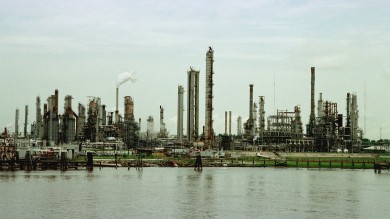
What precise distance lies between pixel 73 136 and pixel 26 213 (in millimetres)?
108100

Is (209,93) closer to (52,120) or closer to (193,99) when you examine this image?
(193,99)

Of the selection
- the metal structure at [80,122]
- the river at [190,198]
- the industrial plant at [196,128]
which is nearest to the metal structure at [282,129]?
the industrial plant at [196,128]

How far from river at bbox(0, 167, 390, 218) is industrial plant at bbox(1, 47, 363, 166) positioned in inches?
2507

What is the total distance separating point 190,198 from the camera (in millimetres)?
55719

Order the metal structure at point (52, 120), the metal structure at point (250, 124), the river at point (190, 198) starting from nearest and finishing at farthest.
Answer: the river at point (190, 198), the metal structure at point (52, 120), the metal structure at point (250, 124)

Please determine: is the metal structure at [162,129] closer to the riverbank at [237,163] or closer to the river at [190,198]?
the riverbank at [237,163]

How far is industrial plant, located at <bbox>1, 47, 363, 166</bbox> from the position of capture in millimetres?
145250

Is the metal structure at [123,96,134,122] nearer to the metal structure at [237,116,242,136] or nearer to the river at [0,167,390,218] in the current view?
the metal structure at [237,116,242,136]

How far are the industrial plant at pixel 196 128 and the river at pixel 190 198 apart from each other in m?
63.7

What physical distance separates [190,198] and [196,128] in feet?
295

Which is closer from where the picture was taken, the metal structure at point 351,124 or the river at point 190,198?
the river at point 190,198

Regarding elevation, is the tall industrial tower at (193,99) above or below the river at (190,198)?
above

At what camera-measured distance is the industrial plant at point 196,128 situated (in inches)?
5719

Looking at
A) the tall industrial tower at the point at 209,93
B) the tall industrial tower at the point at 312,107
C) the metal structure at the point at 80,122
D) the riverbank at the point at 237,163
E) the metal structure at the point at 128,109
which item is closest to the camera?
the riverbank at the point at 237,163
